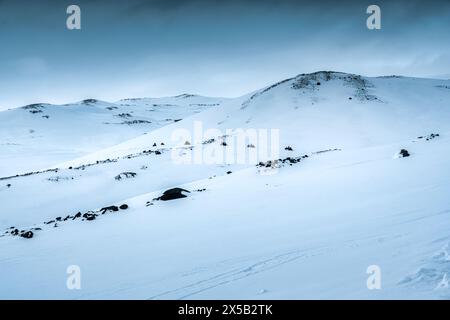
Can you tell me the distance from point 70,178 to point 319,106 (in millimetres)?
19887

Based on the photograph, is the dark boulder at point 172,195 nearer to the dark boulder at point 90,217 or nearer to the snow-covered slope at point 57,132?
the dark boulder at point 90,217

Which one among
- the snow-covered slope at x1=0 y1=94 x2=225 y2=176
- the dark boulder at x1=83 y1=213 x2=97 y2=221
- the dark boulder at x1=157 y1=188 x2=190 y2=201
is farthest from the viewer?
the snow-covered slope at x1=0 y1=94 x2=225 y2=176

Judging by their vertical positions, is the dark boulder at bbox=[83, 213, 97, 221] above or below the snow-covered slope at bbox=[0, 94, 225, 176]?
below

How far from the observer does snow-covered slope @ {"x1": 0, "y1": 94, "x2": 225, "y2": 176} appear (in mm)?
36812

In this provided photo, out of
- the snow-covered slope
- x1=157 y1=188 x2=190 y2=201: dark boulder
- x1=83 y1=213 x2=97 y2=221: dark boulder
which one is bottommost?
x1=83 y1=213 x2=97 y2=221: dark boulder

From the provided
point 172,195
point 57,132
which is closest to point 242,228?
point 172,195

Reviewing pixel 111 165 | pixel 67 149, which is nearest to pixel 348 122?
pixel 111 165

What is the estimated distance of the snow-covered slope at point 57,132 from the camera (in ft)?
121

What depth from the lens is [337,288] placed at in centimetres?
403

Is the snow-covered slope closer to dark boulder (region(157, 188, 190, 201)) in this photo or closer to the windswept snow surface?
the windswept snow surface

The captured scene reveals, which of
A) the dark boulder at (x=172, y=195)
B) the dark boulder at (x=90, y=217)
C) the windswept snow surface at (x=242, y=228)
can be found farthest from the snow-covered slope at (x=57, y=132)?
the dark boulder at (x=172, y=195)

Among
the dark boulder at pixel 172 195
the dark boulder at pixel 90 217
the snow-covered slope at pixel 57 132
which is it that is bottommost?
the dark boulder at pixel 90 217

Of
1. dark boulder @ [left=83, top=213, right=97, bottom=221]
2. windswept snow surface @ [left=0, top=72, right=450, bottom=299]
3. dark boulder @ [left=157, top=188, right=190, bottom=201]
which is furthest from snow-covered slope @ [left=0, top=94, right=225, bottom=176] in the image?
dark boulder @ [left=157, top=188, right=190, bottom=201]

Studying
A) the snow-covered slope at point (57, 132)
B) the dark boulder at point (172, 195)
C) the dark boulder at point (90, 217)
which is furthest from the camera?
the snow-covered slope at point (57, 132)
